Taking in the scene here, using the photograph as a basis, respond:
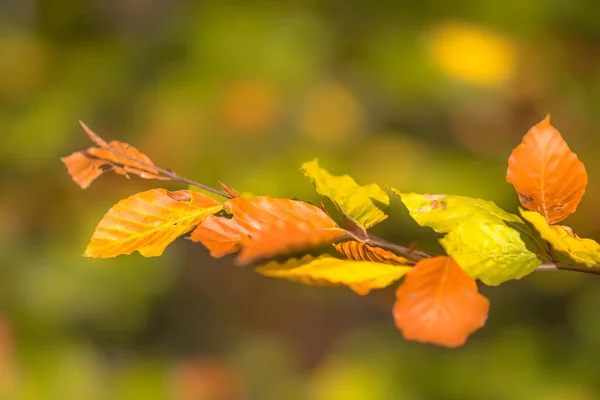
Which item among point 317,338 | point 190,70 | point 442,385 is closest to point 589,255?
point 442,385

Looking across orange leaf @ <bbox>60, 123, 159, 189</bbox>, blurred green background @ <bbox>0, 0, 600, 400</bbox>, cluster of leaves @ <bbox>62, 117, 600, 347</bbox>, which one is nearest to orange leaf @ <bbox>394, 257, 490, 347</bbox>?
cluster of leaves @ <bbox>62, 117, 600, 347</bbox>

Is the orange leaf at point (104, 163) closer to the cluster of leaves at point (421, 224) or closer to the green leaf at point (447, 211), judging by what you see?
the cluster of leaves at point (421, 224)

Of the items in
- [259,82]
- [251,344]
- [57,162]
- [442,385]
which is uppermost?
[259,82]

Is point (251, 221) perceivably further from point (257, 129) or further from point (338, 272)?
point (257, 129)

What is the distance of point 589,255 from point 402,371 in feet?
3.03

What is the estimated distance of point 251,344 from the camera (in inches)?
64.1

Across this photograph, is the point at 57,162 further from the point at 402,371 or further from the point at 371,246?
the point at 371,246

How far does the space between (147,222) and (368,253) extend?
0.34ft

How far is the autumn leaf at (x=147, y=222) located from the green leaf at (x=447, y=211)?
0.30 ft

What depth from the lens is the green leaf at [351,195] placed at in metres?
0.26

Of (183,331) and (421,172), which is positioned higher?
(421,172)

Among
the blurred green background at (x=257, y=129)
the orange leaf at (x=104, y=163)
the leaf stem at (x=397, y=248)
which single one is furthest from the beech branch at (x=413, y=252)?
the blurred green background at (x=257, y=129)

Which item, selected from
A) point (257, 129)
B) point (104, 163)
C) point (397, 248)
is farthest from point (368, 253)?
point (257, 129)

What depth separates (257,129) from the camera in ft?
4.84
